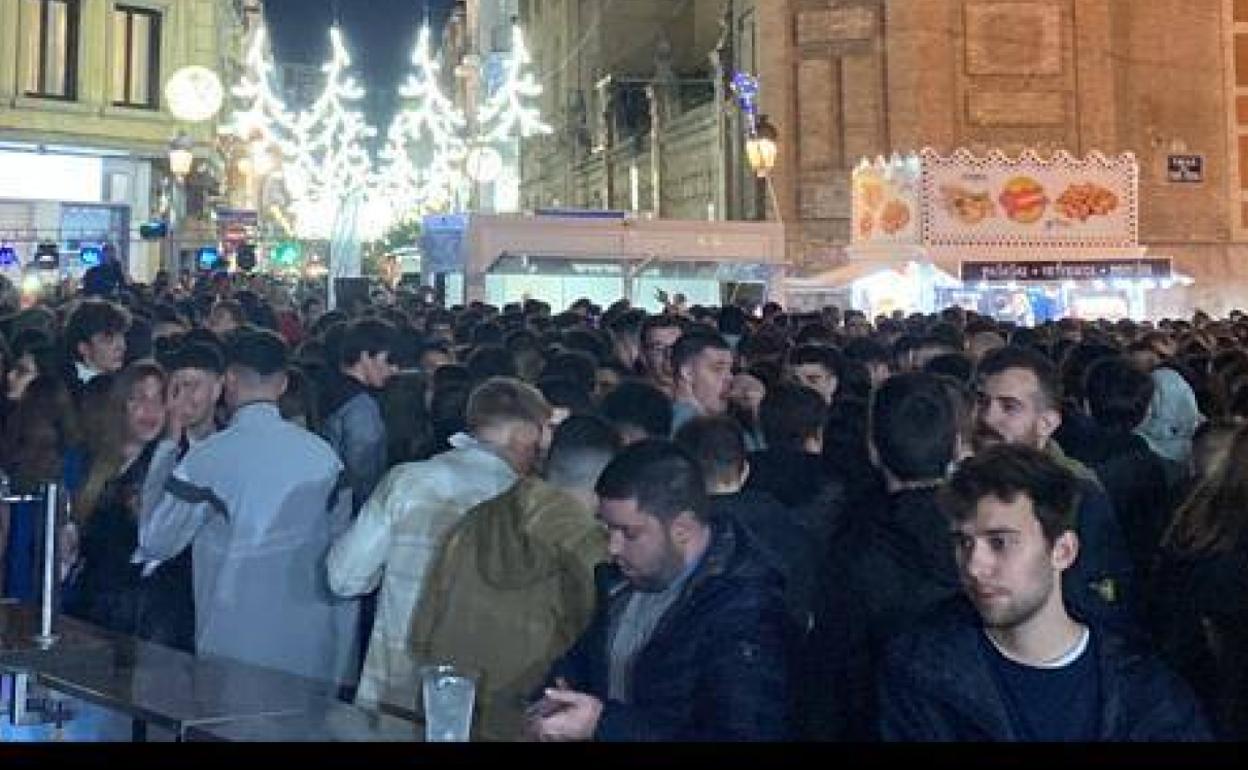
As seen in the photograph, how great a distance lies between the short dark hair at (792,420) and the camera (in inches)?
239

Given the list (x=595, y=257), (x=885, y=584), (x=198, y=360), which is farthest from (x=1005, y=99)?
(x=885, y=584)

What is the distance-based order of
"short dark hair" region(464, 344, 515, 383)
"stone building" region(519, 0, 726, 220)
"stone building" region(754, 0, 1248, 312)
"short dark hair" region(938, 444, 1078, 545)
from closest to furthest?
"short dark hair" region(938, 444, 1078, 545) → "short dark hair" region(464, 344, 515, 383) → "stone building" region(754, 0, 1248, 312) → "stone building" region(519, 0, 726, 220)

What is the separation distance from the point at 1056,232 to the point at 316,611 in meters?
22.0

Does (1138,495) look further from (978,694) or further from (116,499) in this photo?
(116,499)

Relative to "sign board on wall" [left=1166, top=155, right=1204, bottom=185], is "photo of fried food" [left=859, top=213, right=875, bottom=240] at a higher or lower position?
lower

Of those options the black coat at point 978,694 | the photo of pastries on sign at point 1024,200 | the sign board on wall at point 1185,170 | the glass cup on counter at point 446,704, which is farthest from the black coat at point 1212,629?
the sign board on wall at point 1185,170

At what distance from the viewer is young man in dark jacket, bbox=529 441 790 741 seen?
3.33 metres

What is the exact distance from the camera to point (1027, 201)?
2508cm

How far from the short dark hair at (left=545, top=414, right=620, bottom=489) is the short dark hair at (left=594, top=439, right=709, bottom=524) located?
3.48 ft

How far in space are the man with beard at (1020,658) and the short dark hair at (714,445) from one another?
5.33 ft

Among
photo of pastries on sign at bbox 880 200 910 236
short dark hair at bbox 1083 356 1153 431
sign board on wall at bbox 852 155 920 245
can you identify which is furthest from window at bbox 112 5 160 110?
short dark hair at bbox 1083 356 1153 431

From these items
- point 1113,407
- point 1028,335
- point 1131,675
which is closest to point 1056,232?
point 1028,335

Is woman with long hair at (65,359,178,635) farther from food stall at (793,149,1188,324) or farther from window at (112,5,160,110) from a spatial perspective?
window at (112,5,160,110)

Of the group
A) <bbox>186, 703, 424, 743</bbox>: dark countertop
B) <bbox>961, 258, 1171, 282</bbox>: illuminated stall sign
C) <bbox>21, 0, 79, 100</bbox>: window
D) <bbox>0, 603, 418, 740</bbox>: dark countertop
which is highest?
<bbox>21, 0, 79, 100</bbox>: window
